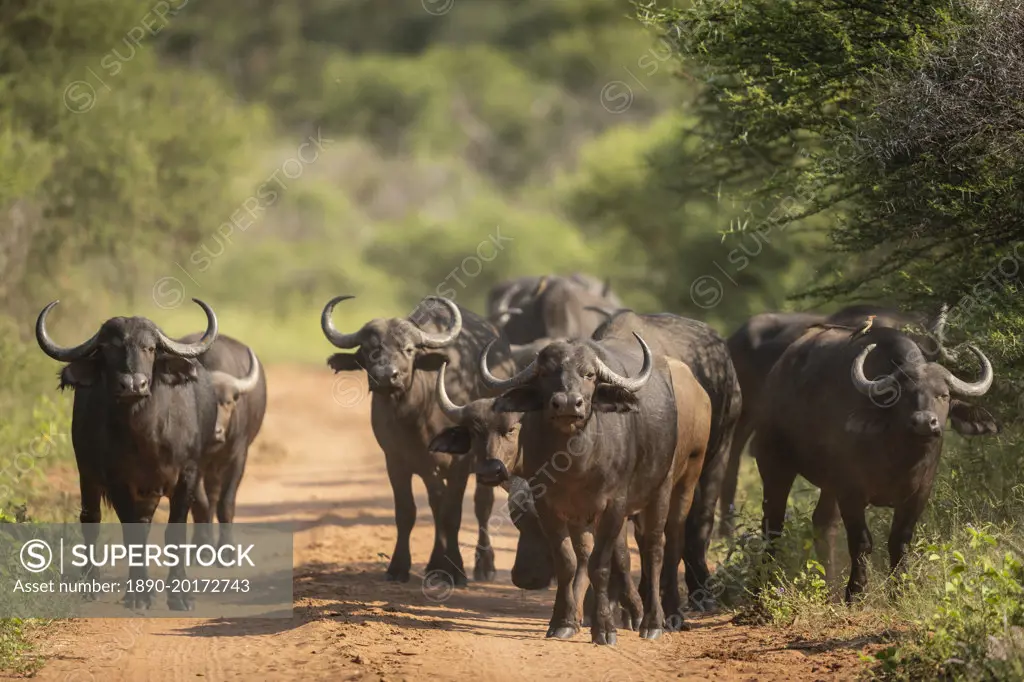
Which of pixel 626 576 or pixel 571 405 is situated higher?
pixel 571 405

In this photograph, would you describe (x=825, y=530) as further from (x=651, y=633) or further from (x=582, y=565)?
(x=582, y=565)

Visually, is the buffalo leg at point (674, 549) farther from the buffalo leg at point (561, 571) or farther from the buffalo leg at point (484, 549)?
the buffalo leg at point (484, 549)

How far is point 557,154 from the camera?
208ft

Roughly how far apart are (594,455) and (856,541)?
2.13 metres

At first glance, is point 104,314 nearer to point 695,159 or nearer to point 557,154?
point 695,159

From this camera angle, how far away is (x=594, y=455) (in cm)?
1002

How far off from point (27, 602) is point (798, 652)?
5202mm

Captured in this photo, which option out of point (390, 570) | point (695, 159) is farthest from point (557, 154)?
point (390, 570)

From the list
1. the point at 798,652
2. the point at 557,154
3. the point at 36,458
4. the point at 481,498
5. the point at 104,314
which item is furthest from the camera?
the point at 557,154

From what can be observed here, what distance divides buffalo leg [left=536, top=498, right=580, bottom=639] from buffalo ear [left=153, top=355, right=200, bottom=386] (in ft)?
10.4

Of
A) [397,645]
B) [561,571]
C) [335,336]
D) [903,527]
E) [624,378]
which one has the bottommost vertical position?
[397,645]

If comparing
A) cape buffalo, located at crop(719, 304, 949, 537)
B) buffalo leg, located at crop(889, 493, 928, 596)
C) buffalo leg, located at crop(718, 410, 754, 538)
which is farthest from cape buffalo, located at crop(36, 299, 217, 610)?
buffalo leg, located at crop(718, 410, 754, 538)

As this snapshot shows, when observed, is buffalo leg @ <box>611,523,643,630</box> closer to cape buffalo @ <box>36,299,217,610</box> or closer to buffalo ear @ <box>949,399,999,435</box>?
buffalo ear @ <box>949,399,999,435</box>

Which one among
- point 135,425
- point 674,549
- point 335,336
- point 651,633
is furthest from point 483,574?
point 135,425
